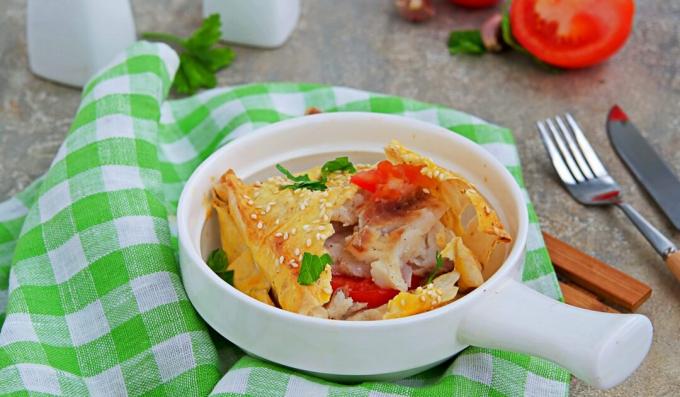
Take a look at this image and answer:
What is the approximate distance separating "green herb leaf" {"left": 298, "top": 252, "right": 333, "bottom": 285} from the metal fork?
0.89 m

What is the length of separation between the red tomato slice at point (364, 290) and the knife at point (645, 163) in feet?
2.94

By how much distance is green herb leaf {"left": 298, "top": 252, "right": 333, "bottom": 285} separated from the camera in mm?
1618

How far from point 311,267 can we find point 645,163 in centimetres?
116

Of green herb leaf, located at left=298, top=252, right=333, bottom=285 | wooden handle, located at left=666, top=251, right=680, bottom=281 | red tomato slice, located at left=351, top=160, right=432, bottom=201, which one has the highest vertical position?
red tomato slice, located at left=351, top=160, right=432, bottom=201

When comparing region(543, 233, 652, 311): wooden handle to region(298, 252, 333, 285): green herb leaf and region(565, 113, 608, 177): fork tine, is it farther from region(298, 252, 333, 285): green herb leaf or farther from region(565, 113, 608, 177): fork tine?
region(298, 252, 333, 285): green herb leaf

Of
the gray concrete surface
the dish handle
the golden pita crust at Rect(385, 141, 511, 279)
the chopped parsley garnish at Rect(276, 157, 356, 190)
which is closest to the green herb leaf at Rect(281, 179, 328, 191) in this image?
the chopped parsley garnish at Rect(276, 157, 356, 190)

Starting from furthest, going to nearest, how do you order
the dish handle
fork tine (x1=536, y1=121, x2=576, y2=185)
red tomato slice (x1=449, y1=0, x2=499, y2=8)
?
red tomato slice (x1=449, y1=0, x2=499, y2=8) < fork tine (x1=536, y1=121, x2=576, y2=185) < the dish handle

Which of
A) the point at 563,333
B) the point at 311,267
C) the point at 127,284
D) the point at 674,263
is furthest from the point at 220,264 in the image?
the point at 674,263

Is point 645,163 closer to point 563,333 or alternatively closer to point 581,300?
point 581,300

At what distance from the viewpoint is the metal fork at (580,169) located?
2257 millimetres

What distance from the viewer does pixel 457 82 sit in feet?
9.59

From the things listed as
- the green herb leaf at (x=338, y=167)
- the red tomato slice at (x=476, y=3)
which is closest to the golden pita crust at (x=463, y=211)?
the green herb leaf at (x=338, y=167)

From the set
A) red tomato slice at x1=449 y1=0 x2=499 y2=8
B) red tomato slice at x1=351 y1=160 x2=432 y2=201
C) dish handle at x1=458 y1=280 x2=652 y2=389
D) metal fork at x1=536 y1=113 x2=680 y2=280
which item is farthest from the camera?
red tomato slice at x1=449 y1=0 x2=499 y2=8

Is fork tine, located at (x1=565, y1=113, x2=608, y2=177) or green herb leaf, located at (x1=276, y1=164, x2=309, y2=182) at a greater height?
green herb leaf, located at (x1=276, y1=164, x2=309, y2=182)
